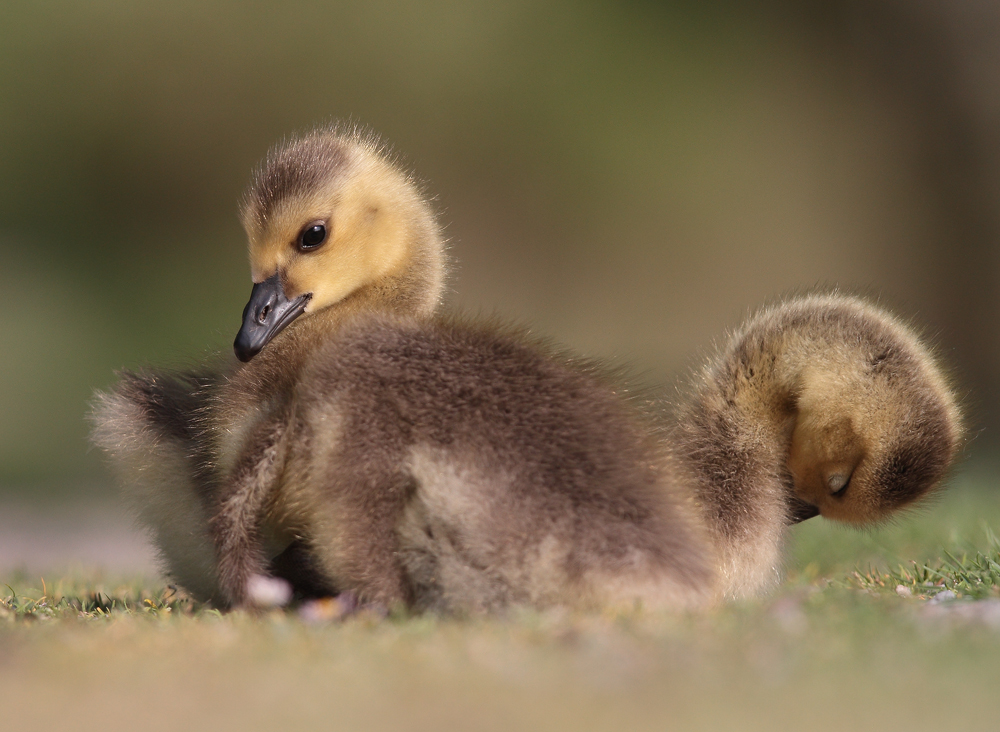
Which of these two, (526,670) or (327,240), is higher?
(327,240)

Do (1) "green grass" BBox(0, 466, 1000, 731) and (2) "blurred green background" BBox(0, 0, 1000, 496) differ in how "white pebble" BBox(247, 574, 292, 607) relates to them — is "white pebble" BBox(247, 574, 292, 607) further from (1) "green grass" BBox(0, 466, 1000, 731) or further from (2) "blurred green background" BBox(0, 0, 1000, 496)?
(2) "blurred green background" BBox(0, 0, 1000, 496)

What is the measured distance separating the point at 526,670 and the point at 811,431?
4.54ft

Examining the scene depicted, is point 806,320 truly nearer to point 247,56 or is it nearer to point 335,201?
point 335,201

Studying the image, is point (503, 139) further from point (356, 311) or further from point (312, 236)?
point (356, 311)

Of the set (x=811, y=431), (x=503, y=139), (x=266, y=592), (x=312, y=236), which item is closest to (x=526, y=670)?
(x=266, y=592)

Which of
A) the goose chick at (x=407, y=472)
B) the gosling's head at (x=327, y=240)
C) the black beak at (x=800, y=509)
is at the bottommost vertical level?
the black beak at (x=800, y=509)

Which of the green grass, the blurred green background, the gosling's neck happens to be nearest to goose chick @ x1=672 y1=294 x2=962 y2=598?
the green grass

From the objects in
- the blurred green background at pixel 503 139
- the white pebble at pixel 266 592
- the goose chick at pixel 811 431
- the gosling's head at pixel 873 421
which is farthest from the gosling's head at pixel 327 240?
the blurred green background at pixel 503 139

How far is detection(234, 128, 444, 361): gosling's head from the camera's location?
3.05 meters

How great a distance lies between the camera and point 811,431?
2.96 metres

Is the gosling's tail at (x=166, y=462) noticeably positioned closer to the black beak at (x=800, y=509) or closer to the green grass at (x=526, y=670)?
the green grass at (x=526, y=670)

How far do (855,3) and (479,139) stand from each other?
4.09 meters

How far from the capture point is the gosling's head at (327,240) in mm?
3049

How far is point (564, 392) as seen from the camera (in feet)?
8.31
